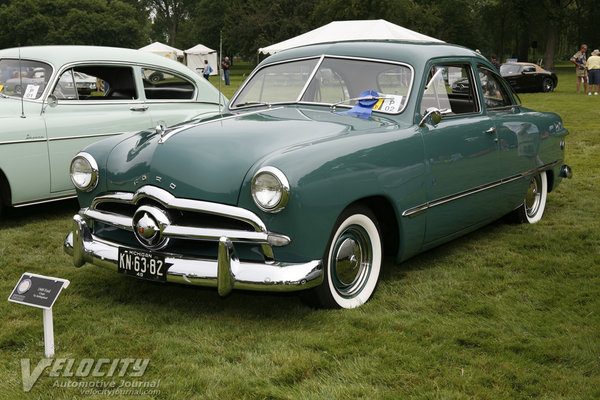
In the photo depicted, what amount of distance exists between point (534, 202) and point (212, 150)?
148 inches

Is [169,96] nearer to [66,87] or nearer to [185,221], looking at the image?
[66,87]

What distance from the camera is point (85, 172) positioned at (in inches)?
166

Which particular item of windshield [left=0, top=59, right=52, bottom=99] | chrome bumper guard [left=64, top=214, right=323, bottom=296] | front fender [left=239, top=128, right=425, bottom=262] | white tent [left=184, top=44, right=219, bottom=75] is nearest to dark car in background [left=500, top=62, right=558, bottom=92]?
windshield [left=0, top=59, right=52, bottom=99]

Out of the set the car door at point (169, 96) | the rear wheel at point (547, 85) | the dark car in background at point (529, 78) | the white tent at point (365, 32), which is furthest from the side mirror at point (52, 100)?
the rear wheel at point (547, 85)

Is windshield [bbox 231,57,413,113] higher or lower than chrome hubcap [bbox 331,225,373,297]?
higher

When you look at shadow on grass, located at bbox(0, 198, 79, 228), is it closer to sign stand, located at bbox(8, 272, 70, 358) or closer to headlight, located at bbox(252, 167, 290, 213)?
sign stand, located at bbox(8, 272, 70, 358)

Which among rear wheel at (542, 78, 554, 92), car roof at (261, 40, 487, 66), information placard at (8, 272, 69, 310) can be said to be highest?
car roof at (261, 40, 487, 66)

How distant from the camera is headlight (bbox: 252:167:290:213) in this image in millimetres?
3426

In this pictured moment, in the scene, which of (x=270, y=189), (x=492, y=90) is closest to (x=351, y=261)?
(x=270, y=189)

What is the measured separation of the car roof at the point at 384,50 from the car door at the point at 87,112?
7.19 ft

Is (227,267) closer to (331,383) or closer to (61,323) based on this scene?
(331,383)

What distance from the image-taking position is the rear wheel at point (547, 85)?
2494 cm

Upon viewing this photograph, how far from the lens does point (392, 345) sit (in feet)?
11.3

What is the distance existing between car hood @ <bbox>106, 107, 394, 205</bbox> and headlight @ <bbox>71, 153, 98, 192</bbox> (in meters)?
0.12
